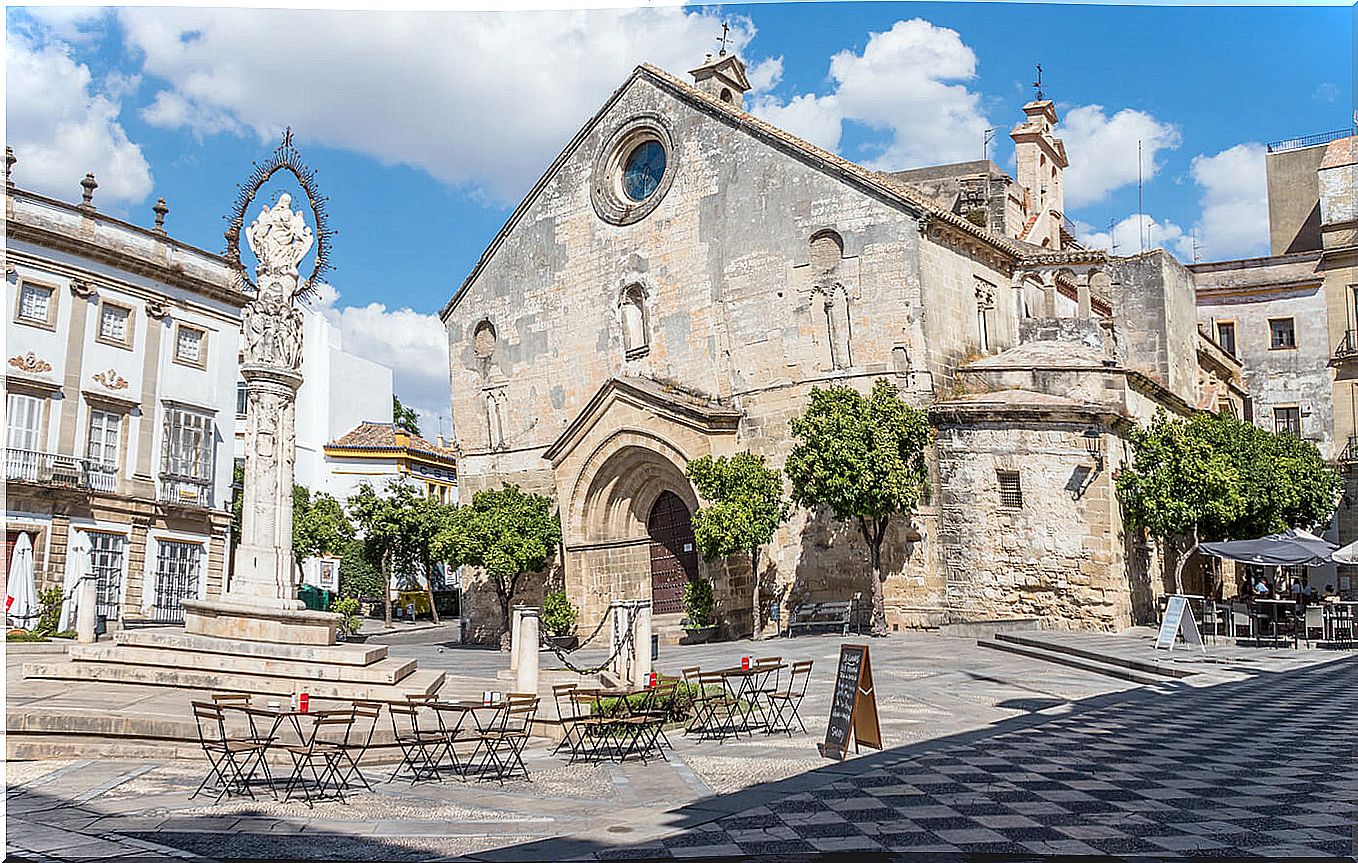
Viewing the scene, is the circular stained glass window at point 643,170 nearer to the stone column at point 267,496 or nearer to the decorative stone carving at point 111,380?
the decorative stone carving at point 111,380

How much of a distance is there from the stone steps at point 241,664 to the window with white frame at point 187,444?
16609 mm

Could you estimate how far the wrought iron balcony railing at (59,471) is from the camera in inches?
1029

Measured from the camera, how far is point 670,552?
27531mm

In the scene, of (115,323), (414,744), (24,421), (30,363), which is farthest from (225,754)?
(115,323)

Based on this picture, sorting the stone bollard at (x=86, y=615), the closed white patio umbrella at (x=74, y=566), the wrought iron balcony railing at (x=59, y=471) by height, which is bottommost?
the stone bollard at (x=86, y=615)

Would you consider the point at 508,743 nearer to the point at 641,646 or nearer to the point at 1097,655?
the point at 641,646

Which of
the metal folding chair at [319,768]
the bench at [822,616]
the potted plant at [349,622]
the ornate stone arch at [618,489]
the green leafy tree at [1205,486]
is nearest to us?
the metal folding chair at [319,768]

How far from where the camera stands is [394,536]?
36.9 metres

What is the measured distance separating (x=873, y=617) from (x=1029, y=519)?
3.55 m

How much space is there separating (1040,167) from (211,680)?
115 feet

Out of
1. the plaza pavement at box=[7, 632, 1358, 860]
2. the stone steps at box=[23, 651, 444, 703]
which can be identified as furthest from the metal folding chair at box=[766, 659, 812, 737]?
the stone steps at box=[23, 651, 444, 703]

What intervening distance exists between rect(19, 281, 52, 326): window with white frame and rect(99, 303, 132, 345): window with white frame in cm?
131

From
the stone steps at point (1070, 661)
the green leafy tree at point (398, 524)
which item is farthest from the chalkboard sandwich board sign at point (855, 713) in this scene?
→ the green leafy tree at point (398, 524)

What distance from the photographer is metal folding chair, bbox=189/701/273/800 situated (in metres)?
9.07
